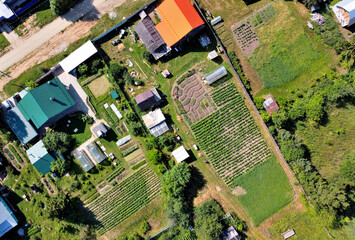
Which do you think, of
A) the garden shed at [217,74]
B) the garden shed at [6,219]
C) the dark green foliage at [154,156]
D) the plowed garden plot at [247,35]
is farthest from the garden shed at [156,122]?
the garden shed at [6,219]

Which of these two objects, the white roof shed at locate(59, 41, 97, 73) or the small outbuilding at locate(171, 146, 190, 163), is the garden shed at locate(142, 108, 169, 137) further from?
the white roof shed at locate(59, 41, 97, 73)

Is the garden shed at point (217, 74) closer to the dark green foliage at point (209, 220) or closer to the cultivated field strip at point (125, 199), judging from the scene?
the cultivated field strip at point (125, 199)

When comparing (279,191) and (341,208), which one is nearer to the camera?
(341,208)

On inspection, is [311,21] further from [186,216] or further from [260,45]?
[186,216]

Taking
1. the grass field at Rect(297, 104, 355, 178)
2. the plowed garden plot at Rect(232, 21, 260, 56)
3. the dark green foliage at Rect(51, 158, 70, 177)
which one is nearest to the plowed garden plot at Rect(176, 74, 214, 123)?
the plowed garden plot at Rect(232, 21, 260, 56)

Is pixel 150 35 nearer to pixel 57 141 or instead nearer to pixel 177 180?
pixel 57 141

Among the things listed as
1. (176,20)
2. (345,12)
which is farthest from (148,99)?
(345,12)

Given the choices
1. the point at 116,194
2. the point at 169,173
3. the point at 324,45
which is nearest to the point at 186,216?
the point at 169,173
